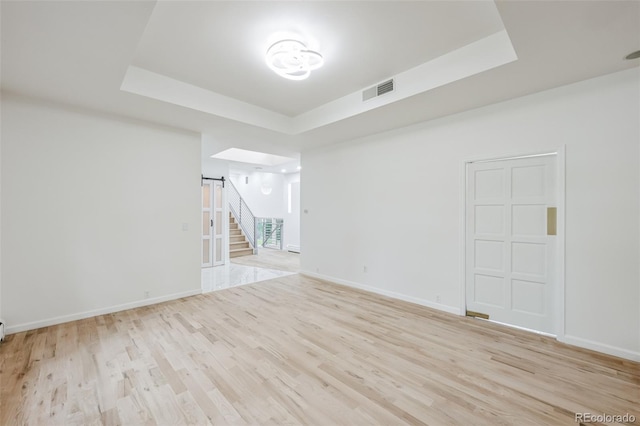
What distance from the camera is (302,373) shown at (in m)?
2.34

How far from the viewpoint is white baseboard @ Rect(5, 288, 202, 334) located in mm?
3117

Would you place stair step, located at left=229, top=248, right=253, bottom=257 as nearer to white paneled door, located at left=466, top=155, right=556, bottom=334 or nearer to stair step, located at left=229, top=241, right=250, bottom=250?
stair step, located at left=229, top=241, right=250, bottom=250

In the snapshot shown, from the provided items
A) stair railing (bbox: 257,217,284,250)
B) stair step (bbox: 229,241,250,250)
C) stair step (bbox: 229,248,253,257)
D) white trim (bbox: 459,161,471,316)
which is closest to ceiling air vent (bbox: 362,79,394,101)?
white trim (bbox: 459,161,471,316)

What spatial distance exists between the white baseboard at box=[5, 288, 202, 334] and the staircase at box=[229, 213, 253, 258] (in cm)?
403

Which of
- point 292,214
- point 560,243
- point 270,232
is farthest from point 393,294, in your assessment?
point 270,232

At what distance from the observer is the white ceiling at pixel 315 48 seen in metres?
1.96

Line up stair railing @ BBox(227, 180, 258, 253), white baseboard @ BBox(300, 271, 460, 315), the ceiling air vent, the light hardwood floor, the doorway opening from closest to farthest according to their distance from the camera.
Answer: the light hardwood floor
the doorway opening
the ceiling air vent
white baseboard @ BBox(300, 271, 460, 315)
stair railing @ BBox(227, 180, 258, 253)

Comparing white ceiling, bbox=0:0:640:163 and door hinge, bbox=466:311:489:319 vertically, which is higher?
white ceiling, bbox=0:0:640:163

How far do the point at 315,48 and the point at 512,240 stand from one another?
3.21 meters

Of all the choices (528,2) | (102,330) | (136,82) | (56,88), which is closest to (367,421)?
(528,2)

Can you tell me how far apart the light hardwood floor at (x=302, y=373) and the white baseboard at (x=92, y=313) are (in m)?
0.11

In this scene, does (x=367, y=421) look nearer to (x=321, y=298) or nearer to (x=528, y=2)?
(x=321, y=298)

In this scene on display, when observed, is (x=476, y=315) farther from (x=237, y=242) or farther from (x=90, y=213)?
(x=237, y=242)

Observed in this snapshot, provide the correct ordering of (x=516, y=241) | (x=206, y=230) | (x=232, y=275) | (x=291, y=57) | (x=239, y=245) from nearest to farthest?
(x=291, y=57), (x=516, y=241), (x=232, y=275), (x=206, y=230), (x=239, y=245)
